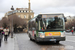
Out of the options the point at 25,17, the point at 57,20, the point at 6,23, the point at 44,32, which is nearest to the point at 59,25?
the point at 57,20

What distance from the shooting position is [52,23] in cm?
1616

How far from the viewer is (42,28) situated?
16156mm

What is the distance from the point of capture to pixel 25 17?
124375 millimetres

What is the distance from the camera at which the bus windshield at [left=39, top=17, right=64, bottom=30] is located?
1608 cm

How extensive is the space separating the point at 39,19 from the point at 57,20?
1705mm

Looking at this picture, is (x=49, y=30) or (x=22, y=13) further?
(x=22, y=13)

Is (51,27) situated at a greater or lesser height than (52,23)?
lesser

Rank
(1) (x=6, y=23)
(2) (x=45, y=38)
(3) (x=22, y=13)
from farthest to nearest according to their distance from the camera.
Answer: (3) (x=22, y=13)
(1) (x=6, y=23)
(2) (x=45, y=38)

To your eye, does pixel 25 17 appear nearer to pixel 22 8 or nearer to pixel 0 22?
pixel 22 8

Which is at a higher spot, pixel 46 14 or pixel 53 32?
pixel 46 14

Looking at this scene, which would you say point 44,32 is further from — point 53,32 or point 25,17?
point 25,17

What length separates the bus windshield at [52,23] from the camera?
1608 centimetres

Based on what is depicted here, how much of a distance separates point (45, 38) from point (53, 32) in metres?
0.93

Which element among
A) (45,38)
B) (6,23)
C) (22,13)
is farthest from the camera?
(22,13)
